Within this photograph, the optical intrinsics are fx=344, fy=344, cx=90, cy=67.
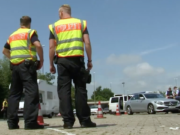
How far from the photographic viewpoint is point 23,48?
Answer: 6.90 meters

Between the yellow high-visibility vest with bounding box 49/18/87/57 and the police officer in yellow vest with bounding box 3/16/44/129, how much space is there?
1.60ft

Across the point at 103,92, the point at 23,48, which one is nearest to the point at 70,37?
the point at 23,48

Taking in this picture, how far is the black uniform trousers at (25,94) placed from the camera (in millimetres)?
6559

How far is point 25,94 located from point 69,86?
36.6 inches

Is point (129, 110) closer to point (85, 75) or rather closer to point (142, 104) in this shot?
point (142, 104)

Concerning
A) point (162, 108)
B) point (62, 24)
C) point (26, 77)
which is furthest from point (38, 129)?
point (162, 108)

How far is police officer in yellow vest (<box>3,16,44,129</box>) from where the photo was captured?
6.69 meters

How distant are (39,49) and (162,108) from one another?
17123mm

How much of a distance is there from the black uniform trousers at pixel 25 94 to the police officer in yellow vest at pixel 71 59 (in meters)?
0.52

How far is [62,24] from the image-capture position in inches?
259

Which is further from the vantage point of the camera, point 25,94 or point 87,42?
point 25,94

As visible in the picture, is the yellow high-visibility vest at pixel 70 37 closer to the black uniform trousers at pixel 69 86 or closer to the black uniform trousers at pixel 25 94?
the black uniform trousers at pixel 69 86

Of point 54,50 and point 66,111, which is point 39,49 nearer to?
point 54,50

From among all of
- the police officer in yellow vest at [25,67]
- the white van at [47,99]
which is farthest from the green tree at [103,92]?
the police officer in yellow vest at [25,67]
